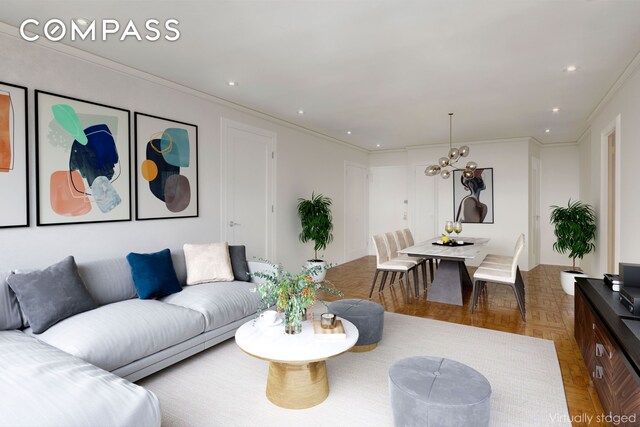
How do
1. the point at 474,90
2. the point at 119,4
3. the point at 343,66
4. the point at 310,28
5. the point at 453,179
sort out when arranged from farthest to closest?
1. the point at 453,179
2. the point at 474,90
3. the point at 343,66
4. the point at 310,28
5. the point at 119,4

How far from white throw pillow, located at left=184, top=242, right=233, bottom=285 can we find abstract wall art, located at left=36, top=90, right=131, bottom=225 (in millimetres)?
733

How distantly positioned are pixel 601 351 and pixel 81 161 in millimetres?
4168

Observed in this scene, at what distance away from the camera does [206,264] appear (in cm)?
363

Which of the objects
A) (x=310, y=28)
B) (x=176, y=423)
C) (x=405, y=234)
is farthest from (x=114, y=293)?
(x=405, y=234)

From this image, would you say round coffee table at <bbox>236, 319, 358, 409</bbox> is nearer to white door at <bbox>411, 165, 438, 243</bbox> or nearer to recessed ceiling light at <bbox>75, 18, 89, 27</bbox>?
recessed ceiling light at <bbox>75, 18, 89, 27</bbox>

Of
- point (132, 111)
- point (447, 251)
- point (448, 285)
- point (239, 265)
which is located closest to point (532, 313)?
point (448, 285)

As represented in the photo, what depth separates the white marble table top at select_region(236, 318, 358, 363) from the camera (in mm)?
2076

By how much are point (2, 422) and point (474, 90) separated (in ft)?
15.3

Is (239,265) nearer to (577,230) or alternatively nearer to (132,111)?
(132,111)

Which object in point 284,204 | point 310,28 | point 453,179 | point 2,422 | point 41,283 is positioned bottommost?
point 2,422

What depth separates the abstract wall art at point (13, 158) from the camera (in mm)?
2633

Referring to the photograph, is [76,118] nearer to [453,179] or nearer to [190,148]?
[190,148]

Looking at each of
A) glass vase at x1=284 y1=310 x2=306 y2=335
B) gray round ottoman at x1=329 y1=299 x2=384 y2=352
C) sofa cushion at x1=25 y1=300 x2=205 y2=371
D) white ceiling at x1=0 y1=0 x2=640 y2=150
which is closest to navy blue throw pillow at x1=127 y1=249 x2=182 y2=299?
sofa cushion at x1=25 y1=300 x2=205 y2=371

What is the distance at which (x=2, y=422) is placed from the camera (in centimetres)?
140
